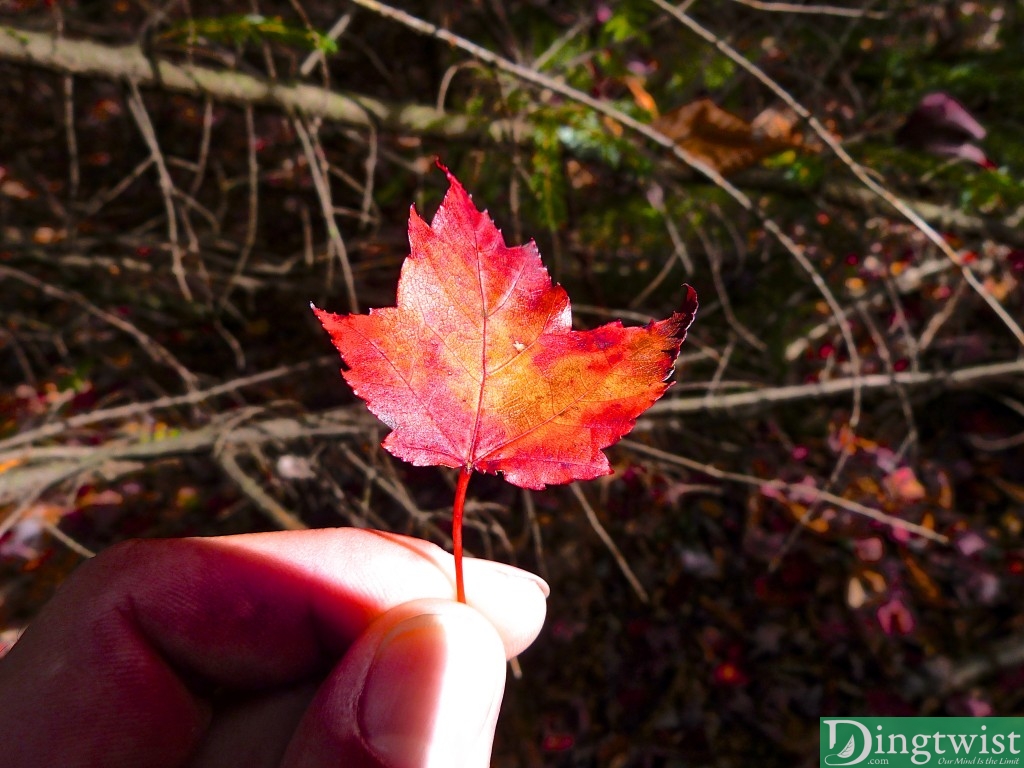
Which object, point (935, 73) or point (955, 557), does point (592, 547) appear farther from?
point (935, 73)

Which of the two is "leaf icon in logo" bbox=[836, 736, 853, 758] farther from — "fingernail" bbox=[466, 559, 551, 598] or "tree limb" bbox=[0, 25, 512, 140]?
"tree limb" bbox=[0, 25, 512, 140]

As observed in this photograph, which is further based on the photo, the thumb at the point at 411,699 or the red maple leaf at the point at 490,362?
the thumb at the point at 411,699

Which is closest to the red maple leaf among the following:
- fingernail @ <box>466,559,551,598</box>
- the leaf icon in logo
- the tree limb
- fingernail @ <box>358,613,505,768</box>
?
fingernail @ <box>358,613,505,768</box>

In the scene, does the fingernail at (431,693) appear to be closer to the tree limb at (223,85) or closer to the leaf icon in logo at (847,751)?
the tree limb at (223,85)

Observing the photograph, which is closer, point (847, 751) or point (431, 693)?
point (431, 693)

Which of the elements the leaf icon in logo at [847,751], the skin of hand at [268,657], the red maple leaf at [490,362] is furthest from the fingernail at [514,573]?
the leaf icon in logo at [847,751]

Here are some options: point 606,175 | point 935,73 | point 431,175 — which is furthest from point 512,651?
point 935,73

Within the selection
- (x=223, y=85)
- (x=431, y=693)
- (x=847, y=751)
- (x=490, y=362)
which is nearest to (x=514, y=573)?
(x=431, y=693)

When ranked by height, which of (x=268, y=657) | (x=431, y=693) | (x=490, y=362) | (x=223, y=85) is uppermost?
(x=223, y=85)

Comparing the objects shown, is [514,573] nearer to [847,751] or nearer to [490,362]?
[490,362]
